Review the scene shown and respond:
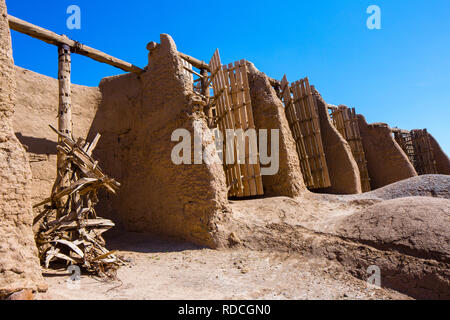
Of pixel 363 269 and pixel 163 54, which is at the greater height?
pixel 163 54

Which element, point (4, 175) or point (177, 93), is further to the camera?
point (177, 93)

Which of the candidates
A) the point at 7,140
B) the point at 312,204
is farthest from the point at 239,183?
the point at 7,140

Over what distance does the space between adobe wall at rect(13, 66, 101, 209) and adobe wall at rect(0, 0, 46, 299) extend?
2.44 meters

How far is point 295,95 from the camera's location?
10.2 meters

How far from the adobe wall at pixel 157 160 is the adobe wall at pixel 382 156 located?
353 inches

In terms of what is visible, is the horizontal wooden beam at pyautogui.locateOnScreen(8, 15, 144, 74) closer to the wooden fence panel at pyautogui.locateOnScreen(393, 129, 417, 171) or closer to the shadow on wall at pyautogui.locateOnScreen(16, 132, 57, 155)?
the shadow on wall at pyautogui.locateOnScreen(16, 132, 57, 155)

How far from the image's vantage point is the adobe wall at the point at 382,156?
11734 millimetres

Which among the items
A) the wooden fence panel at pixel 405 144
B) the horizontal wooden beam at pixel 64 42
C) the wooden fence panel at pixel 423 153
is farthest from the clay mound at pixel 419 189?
the wooden fence panel at pixel 405 144

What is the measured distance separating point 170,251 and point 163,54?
4.59m

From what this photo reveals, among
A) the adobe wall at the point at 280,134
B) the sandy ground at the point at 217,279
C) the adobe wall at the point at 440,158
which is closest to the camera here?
the sandy ground at the point at 217,279

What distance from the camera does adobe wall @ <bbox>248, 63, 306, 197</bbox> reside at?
25.3ft

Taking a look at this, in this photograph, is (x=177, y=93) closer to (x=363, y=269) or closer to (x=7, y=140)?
(x=7, y=140)

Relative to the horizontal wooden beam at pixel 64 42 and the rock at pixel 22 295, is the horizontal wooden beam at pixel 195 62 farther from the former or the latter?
the rock at pixel 22 295
